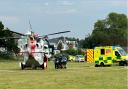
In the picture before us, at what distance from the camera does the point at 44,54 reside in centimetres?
4659

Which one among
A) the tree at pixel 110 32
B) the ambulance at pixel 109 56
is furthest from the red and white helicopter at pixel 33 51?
the tree at pixel 110 32

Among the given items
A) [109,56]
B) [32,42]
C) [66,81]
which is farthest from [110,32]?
[66,81]

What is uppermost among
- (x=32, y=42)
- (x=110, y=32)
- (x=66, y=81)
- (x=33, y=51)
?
(x=110, y=32)

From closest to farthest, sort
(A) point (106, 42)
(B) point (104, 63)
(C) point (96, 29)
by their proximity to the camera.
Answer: (B) point (104, 63) → (A) point (106, 42) → (C) point (96, 29)

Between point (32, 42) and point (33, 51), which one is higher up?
point (32, 42)

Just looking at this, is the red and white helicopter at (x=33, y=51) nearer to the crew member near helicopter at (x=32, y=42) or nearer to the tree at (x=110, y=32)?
the crew member near helicopter at (x=32, y=42)

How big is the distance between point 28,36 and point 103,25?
115 m

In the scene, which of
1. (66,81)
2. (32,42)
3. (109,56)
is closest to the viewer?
(66,81)

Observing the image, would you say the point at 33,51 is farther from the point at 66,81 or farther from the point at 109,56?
the point at 66,81

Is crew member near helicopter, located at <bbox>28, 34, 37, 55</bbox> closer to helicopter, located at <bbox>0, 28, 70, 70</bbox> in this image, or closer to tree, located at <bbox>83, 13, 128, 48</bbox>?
helicopter, located at <bbox>0, 28, 70, 70</bbox>

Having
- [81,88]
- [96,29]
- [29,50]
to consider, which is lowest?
[81,88]

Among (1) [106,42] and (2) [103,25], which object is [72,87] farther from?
(2) [103,25]

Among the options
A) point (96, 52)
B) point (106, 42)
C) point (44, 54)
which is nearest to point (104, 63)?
point (96, 52)

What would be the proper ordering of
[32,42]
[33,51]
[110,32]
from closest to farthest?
[33,51]
[32,42]
[110,32]
